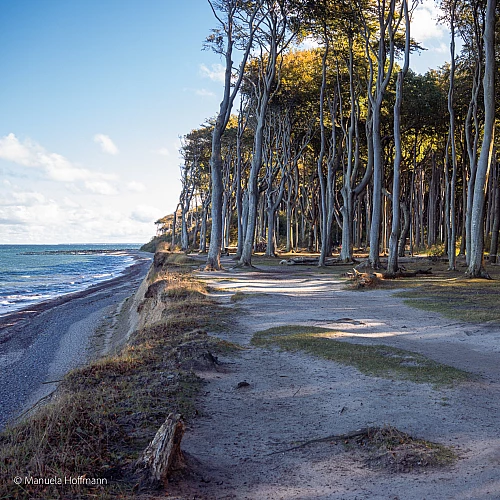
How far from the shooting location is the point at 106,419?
534cm

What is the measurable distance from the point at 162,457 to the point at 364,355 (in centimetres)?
503

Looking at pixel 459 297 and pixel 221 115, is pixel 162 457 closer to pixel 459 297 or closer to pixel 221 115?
pixel 459 297

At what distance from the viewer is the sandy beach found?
13160 millimetres

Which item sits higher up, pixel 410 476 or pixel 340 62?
pixel 340 62

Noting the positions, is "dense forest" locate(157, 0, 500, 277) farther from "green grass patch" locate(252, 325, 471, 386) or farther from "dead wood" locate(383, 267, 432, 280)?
"green grass patch" locate(252, 325, 471, 386)

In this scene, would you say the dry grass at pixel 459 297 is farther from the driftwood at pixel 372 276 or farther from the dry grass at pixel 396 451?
the dry grass at pixel 396 451

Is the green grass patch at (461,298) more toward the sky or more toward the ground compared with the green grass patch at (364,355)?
more toward the sky

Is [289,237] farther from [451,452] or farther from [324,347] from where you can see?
[451,452]

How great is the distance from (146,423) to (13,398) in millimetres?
8535

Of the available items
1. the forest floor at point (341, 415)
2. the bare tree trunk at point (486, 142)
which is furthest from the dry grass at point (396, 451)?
the bare tree trunk at point (486, 142)

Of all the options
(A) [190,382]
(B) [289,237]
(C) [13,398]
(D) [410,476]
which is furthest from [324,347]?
(B) [289,237]

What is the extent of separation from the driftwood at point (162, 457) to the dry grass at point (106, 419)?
0.13 metres

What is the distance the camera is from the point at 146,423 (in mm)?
5449

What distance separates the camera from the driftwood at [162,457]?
4.14 m
